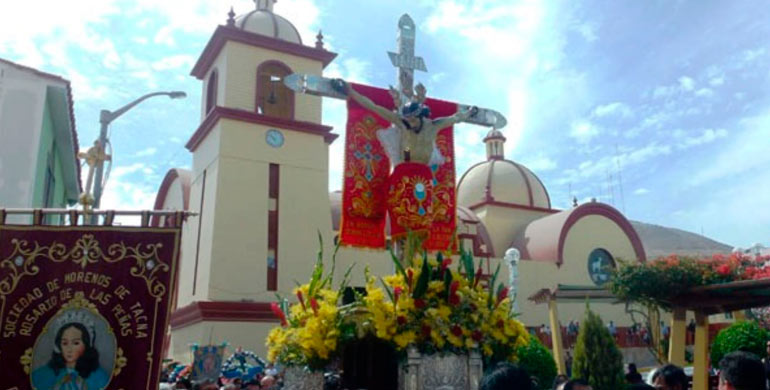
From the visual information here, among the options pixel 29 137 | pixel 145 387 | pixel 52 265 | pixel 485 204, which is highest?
pixel 485 204

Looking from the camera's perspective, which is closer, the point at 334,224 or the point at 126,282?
the point at 126,282

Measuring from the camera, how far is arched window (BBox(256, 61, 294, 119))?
20.4 m

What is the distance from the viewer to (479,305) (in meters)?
6.02

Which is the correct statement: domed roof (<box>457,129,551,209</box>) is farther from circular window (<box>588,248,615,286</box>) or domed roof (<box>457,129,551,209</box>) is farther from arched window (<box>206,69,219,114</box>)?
arched window (<box>206,69,219,114</box>)

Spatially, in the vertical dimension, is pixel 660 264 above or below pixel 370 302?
above

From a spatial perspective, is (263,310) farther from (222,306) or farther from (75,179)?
(75,179)

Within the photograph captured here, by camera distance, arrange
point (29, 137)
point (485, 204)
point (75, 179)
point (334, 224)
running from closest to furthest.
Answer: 1. point (29, 137)
2. point (75, 179)
3. point (334, 224)
4. point (485, 204)

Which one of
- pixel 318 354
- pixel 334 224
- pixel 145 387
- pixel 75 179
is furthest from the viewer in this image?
pixel 334 224

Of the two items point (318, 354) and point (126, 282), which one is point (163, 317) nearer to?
point (126, 282)

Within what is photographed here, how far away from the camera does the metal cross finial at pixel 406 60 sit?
33.9 ft

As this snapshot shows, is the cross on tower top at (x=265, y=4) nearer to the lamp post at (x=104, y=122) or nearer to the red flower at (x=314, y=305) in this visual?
the lamp post at (x=104, y=122)

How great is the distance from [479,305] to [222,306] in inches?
521

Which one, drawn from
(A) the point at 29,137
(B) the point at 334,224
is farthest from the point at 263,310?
(A) the point at 29,137

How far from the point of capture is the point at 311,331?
5.95 metres
